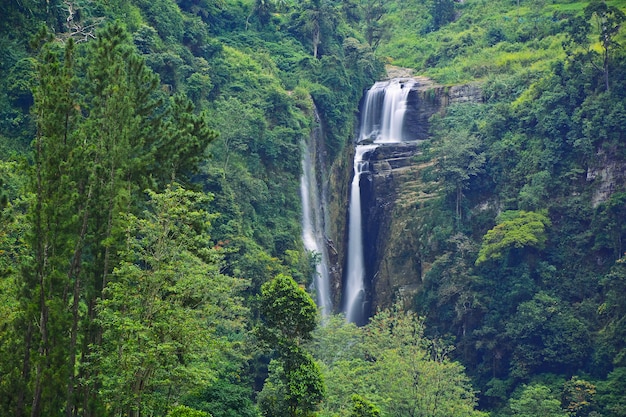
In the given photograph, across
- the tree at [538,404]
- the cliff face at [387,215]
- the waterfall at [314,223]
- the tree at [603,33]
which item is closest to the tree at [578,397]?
the tree at [538,404]

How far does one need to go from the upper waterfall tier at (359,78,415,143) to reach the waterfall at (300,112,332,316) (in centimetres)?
718

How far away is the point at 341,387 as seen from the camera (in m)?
26.1

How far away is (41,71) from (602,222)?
2999cm

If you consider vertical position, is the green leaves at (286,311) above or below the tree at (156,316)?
below

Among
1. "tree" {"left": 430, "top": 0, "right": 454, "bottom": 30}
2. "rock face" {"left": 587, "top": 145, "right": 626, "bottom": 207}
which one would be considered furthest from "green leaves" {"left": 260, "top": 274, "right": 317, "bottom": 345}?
"tree" {"left": 430, "top": 0, "right": 454, "bottom": 30}

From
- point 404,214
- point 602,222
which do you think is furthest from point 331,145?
point 602,222

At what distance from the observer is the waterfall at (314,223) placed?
129 ft

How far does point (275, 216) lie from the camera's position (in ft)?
122

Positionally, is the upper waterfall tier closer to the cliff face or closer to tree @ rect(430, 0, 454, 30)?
the cliff face

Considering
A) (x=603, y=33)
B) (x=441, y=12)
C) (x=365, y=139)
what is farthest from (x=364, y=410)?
(x=441, y=12)

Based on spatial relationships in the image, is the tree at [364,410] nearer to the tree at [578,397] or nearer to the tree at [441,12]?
the tree at [578,397]

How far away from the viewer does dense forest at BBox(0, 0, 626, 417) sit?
15.9 meters

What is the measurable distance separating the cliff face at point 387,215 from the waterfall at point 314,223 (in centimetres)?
174

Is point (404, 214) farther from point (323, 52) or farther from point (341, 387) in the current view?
point (341, 387)
